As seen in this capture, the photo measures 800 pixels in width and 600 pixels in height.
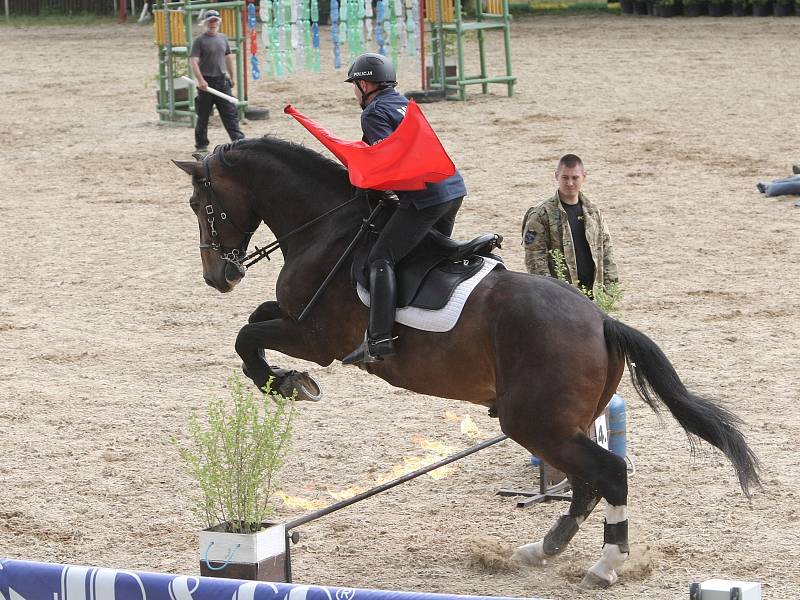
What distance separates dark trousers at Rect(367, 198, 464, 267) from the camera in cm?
598

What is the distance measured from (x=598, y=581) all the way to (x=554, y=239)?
2.48 m

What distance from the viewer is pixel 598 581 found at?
18.6 ft

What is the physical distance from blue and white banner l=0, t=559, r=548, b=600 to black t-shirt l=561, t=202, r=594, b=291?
3.76m

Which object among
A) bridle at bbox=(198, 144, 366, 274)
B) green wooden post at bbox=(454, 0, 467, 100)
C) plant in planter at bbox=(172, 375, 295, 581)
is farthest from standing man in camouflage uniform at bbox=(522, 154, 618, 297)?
green wooden post at bbox=(454, 0, 467, 100)

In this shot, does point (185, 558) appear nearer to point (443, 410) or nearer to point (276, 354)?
point (443, 410)

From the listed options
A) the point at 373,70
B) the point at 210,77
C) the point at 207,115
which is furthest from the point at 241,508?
the point at 210,77

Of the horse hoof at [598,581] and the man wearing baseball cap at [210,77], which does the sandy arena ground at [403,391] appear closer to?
the horse hoof at [598,581]

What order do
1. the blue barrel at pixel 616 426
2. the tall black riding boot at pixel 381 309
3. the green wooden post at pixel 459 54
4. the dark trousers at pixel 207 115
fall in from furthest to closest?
the green wooden post at pixel 459 54, the dark trousers at pixel 207 115, the blue barrel at pixel 616 426, the tall black riding boot at pixel 381 309

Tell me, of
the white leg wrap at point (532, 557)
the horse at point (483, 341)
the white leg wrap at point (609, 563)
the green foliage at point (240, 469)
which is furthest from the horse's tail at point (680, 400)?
the green foliage at point (240, 469)

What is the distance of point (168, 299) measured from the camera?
10.9 metres

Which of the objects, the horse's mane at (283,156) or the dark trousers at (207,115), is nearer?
the horse's mane at (283,156)

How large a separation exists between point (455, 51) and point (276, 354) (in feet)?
40.5

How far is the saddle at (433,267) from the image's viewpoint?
5.88 meters

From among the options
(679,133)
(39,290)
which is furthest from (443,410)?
(679,133)
